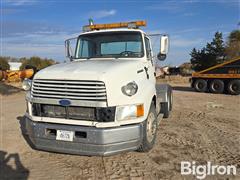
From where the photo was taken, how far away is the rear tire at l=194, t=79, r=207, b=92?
1706 centimetres

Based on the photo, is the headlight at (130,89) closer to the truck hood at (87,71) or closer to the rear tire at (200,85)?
the truck hood at (87,71)

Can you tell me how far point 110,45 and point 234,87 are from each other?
12.1m

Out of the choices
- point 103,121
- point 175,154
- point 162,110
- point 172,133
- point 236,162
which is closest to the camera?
point 103,121

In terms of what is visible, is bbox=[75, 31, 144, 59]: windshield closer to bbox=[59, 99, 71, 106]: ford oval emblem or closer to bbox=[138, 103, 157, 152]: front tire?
bbox=[138, 103, 157, 152]: front tire

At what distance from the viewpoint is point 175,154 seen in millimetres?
5086

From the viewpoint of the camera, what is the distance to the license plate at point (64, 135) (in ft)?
13.7

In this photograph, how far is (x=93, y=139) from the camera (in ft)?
13.2

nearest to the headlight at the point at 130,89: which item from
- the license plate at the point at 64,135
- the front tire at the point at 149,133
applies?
the front tire at the point at 149,133

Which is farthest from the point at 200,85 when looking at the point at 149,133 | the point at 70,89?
the point at 70,89

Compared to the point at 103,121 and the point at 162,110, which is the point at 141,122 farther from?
the point at 162,110

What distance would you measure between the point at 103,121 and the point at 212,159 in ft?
7.32

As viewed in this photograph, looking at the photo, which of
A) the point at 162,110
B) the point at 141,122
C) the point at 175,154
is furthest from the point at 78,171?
the point at 162,110

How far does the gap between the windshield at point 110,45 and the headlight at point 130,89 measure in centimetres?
146

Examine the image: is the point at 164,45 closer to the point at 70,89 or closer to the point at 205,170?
the point at 70,89
